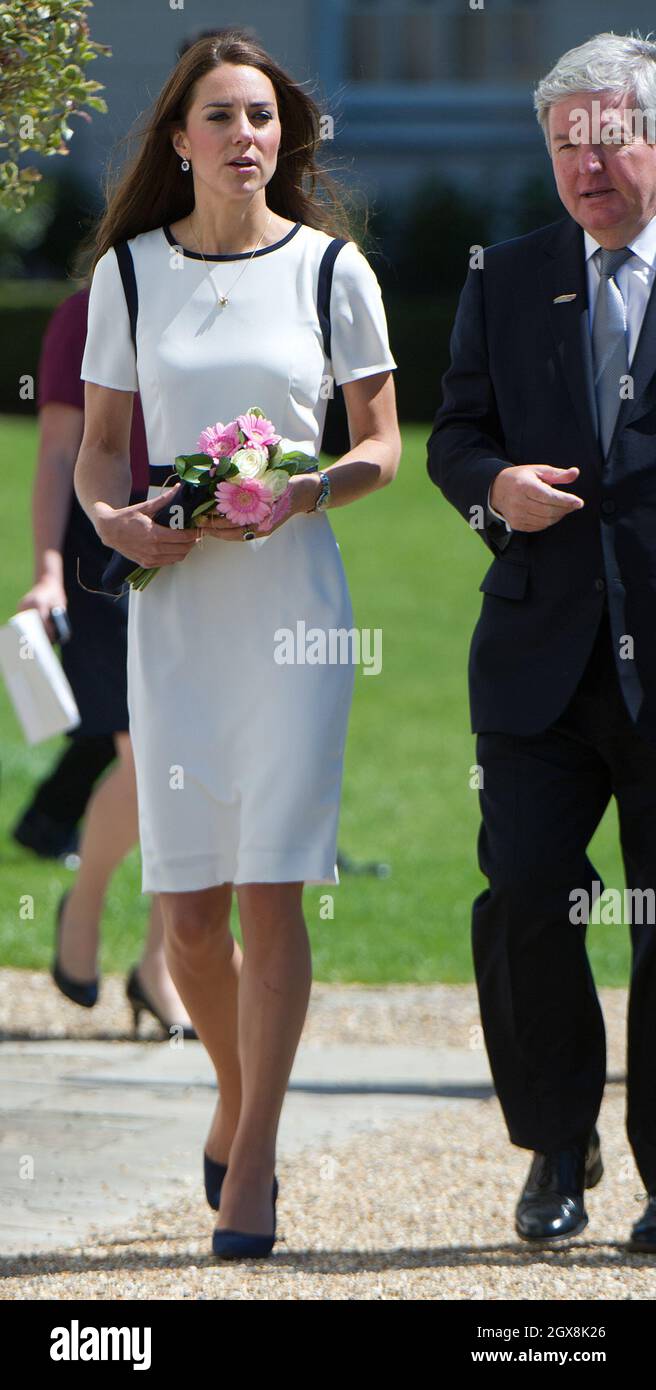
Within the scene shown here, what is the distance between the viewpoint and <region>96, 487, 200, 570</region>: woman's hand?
12.3 ft

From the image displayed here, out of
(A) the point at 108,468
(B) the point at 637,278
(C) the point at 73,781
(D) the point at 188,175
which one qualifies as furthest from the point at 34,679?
(C) the point at 73,781

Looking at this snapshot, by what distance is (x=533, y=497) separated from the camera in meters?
3.67

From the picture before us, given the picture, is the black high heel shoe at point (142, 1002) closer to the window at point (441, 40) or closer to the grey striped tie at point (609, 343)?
the grey striped tie at point (609, 343)

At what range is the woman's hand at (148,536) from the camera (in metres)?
3.74

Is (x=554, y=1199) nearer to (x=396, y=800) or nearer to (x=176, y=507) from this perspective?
(x=176, y=507)

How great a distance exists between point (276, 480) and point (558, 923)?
104 cm

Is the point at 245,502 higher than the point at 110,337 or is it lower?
lower

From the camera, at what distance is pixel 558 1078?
13.1ft

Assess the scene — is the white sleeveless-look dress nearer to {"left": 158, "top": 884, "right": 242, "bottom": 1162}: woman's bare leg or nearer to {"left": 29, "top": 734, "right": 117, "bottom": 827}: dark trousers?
{"left": 158, "top": 884, "right": 242, "bottom": 1162}: woman's bare leg

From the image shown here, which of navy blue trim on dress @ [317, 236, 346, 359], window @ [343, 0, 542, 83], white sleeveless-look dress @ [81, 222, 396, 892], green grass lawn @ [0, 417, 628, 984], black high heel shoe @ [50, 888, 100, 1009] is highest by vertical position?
window @ [343, 0, 542, 83]

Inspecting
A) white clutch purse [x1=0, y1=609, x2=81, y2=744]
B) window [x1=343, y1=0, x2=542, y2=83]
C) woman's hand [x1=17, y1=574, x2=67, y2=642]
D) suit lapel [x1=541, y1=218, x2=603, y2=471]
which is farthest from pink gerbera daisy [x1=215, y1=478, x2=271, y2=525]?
window [x1=343, y1=0, x2=542, y2=83]

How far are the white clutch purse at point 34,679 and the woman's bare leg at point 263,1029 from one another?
5.08 ft

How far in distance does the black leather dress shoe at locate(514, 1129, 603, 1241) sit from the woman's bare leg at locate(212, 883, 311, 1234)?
522 mm

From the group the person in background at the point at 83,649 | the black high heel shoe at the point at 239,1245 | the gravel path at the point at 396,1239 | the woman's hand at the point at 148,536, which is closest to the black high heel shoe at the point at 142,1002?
the person in background at the point at 83,649
